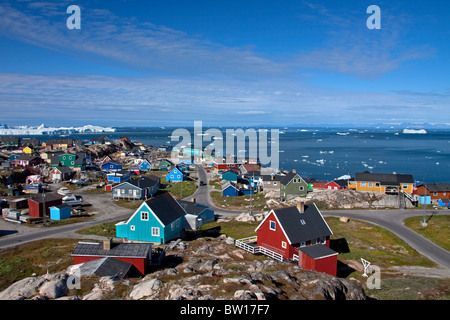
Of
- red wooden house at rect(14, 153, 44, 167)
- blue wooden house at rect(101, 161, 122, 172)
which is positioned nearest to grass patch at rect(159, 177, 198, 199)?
blue wooden house at rect(101, 161, 122, 172)

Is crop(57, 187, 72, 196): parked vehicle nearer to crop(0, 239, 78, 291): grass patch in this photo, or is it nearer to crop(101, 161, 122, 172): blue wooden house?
crop(101, 161, 122, 172): blue wooden house

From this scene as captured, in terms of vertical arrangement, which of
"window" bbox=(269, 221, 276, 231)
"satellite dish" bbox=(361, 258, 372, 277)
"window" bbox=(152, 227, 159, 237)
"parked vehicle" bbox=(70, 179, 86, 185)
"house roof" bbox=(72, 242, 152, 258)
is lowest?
"satellite dish" bbox=(361, 258, 372, 277)

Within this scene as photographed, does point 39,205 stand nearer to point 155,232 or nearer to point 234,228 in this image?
point 155,232

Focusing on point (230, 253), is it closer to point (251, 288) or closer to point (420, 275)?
point (251, 288)

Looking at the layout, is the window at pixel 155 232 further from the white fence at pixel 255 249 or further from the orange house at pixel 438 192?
the orange house at pixel 438 192

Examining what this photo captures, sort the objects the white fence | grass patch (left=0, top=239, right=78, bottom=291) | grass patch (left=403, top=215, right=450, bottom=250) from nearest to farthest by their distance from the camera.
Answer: grass patch (left=0, top=239, right=78, bottom=291)
the white fence
grass patch (left=403, top=215, right=450, bottom=250)

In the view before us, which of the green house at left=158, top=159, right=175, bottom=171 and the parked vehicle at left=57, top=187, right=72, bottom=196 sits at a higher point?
the green house at left=158, top=159, right=175, bottom=171
